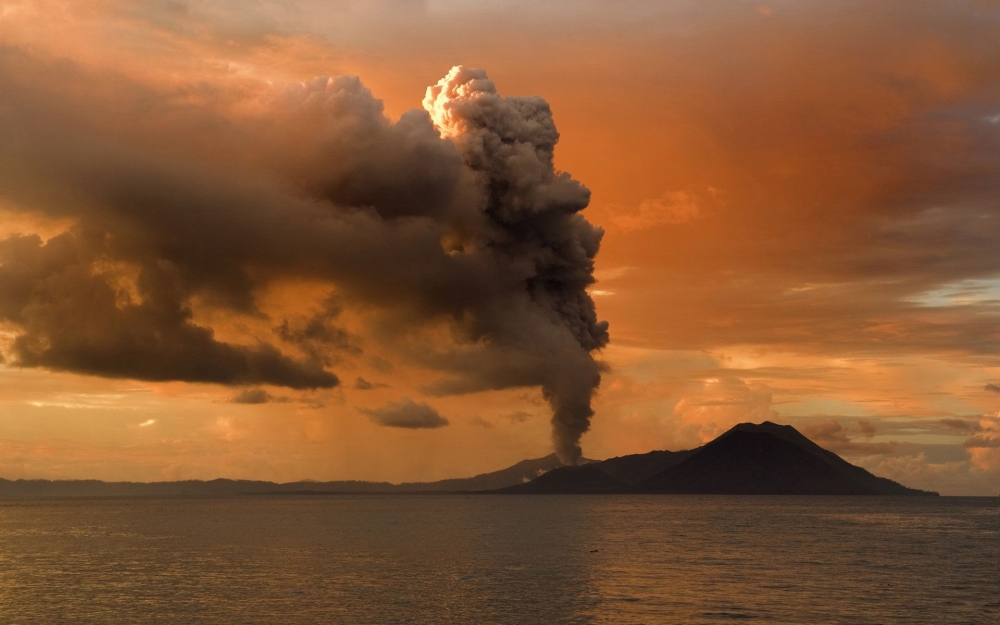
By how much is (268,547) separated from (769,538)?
239ft

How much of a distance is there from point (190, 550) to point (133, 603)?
48861 mm

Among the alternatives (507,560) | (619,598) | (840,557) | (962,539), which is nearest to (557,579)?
(619,598)

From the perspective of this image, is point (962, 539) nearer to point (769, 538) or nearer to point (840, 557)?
point (769, 538)

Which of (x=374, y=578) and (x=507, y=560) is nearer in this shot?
(x=374, y=578)

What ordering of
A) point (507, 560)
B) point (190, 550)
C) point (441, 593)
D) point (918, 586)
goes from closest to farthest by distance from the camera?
point (441, 593)
point (918, 586)
point (507, 560)
point (190, 550)

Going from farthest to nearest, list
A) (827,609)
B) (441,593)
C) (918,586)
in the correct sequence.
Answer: (918,586) < (441,593) < (827,609)

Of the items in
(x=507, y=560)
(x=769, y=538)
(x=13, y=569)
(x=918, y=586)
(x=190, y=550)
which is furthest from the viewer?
(x=769, y=538)

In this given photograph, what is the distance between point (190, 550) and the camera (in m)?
112

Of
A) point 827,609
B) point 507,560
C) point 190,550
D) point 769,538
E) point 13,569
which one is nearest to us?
point 827,609

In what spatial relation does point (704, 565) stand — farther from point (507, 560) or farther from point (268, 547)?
point (268, 547)

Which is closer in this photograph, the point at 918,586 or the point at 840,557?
the point at 918,586

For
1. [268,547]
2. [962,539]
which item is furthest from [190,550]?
[962,539]

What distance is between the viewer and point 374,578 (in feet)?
260

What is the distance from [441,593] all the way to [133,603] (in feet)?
73.3
